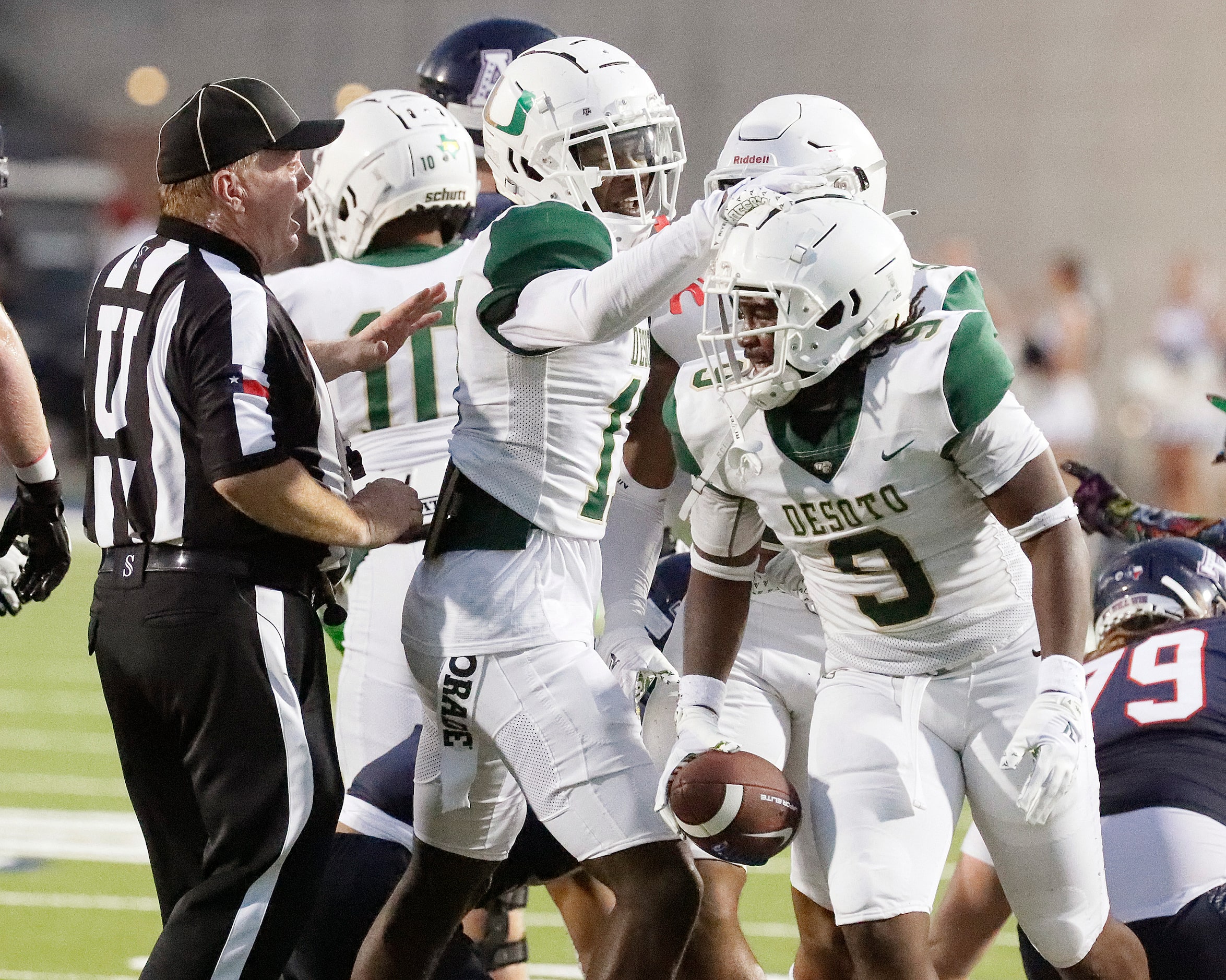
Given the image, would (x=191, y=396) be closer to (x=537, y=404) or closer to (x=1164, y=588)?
(x=537, y=404)

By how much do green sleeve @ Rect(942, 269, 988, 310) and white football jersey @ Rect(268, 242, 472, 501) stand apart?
4.00 ft

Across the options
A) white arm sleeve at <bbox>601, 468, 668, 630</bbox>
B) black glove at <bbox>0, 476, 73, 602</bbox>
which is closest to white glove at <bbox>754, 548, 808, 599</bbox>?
white arm sleeve at <bbox>601, 468, 668, 630</bbox>

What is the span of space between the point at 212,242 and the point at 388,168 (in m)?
1.23

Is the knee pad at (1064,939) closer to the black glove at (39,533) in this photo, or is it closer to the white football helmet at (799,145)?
the white football helmet at (799,145)

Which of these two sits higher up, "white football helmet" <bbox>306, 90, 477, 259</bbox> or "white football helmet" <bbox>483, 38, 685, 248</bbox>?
"white football helmet" <bbox>483, 38, 685, 248</bbox>

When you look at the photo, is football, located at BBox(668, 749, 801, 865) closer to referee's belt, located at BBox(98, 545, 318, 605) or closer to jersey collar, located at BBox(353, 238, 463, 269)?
referee's belt, located at BBox(98, 545, 318, 605)

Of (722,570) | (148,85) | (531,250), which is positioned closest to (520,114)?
(531,250)

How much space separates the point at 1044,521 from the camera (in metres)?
2.81

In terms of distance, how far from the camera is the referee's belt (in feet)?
9.37

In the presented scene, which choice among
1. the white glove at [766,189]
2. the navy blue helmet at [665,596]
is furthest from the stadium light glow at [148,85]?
the white glove at [766,189]

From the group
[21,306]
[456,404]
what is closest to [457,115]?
[456,404]

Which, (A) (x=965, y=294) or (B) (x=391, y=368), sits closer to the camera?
(A) (x=965, y=294)

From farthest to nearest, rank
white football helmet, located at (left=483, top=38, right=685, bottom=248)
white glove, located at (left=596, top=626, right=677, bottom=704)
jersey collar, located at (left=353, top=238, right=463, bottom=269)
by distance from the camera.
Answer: jersey collar, located at (left=353, top=238, right=463, bottom=269), white glove, located at (left=596, top=626, right=677, bottom=704), white football helmet, located at (left=483, top=38, right=685, bottom=248)

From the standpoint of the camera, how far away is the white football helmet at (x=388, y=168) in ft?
13.5
